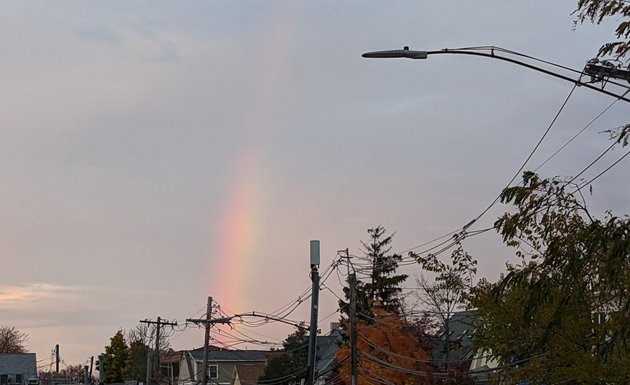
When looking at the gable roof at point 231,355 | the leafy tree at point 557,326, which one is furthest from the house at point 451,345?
the gable roof at point 231,355

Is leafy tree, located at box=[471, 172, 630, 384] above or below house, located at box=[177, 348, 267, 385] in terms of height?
below

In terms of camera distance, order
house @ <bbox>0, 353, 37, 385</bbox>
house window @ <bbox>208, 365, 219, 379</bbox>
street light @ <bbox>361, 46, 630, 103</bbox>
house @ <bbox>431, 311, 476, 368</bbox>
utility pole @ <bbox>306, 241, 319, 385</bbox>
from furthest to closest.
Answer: house @ <bbox>0, 353, 37, 385</bbox>
house window @ <bbox>208, 365, 219, 379</bbox>
house @ <bbox>431, 311, 476, 368</bbox>
utility pole @ <bbox>306, 241, 319, 385</bbox>
street light @ <bbox>361, 46, 630, 103</bbox>

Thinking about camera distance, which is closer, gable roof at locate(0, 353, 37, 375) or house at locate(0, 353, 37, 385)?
house at locate(0, 353, 37, 385)

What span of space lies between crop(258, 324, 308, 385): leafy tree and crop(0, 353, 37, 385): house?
55.2 metres

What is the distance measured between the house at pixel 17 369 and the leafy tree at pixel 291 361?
55224 mm

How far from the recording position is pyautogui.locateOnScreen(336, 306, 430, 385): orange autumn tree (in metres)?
60.3

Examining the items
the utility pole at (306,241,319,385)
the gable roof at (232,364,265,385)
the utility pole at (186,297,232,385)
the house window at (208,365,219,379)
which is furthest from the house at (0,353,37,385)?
the utility pole at (306,241,319,385)

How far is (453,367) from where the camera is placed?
59.5 m

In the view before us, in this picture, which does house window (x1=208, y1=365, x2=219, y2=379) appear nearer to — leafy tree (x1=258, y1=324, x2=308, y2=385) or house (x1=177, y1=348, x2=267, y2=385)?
house (x1=177, y1=348, x2=267, y2=385)

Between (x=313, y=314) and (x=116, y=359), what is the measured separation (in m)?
101

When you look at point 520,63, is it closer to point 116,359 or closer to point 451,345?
point 451,345

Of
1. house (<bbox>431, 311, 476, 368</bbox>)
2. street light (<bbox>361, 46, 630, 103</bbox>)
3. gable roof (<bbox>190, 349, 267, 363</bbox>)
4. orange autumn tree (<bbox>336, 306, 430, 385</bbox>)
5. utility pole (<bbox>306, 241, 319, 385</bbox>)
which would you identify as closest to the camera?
street light (<bbox>361, 46, 630, 103</bbox>)

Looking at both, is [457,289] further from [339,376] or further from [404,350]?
[339,376]

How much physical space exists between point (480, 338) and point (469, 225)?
3.00m
